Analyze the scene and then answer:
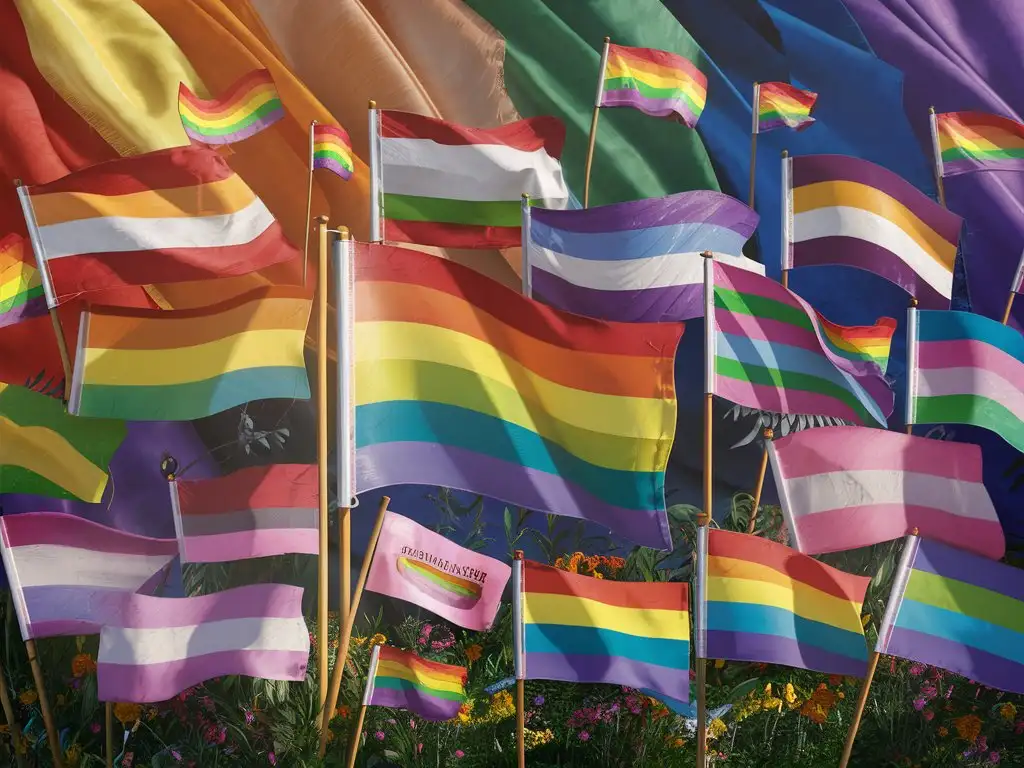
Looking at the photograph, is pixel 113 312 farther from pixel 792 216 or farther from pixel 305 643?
pixel 792 216

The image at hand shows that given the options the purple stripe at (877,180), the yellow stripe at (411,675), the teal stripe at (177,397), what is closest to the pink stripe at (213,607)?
the yellow stripe at (411,675)

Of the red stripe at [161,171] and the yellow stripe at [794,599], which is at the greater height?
the red stripe at [161,171]

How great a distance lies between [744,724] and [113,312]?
3.27m

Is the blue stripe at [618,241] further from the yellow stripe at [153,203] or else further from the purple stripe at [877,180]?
the yellow stripe at [153,203]

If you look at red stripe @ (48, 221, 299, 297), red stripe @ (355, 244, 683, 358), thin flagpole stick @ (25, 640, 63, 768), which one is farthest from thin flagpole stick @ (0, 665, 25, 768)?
red stripe @ (355, 244, 683, 358)

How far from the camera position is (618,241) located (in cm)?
523

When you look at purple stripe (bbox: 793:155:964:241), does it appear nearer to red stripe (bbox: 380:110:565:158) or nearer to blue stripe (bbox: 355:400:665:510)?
red stripe (bbox: 380:110:565:158)

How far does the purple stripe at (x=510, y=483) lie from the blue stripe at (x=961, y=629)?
3.21 feet

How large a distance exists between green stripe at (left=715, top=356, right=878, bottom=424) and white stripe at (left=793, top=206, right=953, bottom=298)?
2.99 ft

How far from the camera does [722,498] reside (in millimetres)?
6508

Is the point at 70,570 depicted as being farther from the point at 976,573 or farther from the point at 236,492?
the point at 976,573

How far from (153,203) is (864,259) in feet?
10.4

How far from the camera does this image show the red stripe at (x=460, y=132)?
5.24m

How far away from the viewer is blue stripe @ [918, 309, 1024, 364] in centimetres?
502
